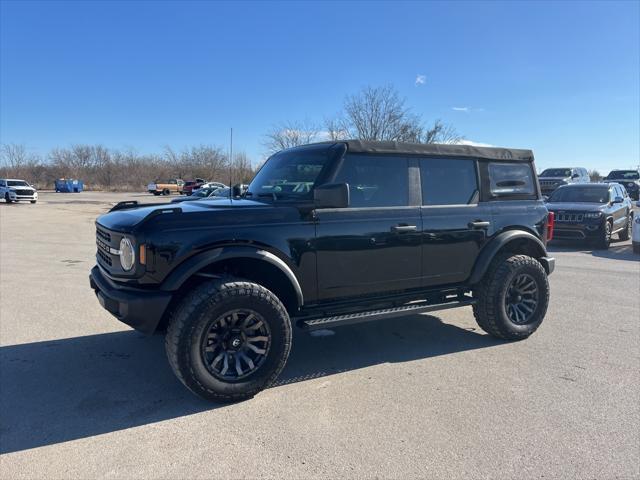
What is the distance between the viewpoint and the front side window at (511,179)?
16.8 ft

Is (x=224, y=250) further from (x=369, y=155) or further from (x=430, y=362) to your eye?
(x=430, y=362)

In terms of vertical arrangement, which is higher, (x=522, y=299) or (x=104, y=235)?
(x=104, y=235)

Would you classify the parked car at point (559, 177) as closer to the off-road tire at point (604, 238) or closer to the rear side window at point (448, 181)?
the off-road tire at point (604, 238)

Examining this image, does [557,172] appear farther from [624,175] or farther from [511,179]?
[511,179]

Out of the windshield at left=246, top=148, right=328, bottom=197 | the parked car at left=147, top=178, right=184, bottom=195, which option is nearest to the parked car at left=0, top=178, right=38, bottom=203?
the parked car at left=147, top=178, right=184, bottom=195

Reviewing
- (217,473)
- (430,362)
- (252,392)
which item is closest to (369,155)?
(430,362)

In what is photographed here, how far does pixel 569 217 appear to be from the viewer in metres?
12.8

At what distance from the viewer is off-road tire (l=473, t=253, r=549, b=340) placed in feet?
15.9

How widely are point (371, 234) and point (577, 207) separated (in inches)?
427

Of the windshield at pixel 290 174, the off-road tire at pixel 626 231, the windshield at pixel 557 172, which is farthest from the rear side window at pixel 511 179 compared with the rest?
the windshield at pixel 557 172

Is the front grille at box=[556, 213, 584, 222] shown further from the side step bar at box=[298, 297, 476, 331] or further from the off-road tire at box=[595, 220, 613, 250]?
the side step bar at box=[298, 297, 476, 331]

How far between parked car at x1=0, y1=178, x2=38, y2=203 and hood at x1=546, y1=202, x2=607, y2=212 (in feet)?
112

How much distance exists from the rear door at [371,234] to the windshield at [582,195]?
11.2 m

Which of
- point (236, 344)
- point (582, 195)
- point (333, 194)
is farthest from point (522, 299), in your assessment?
point (582, 195)
